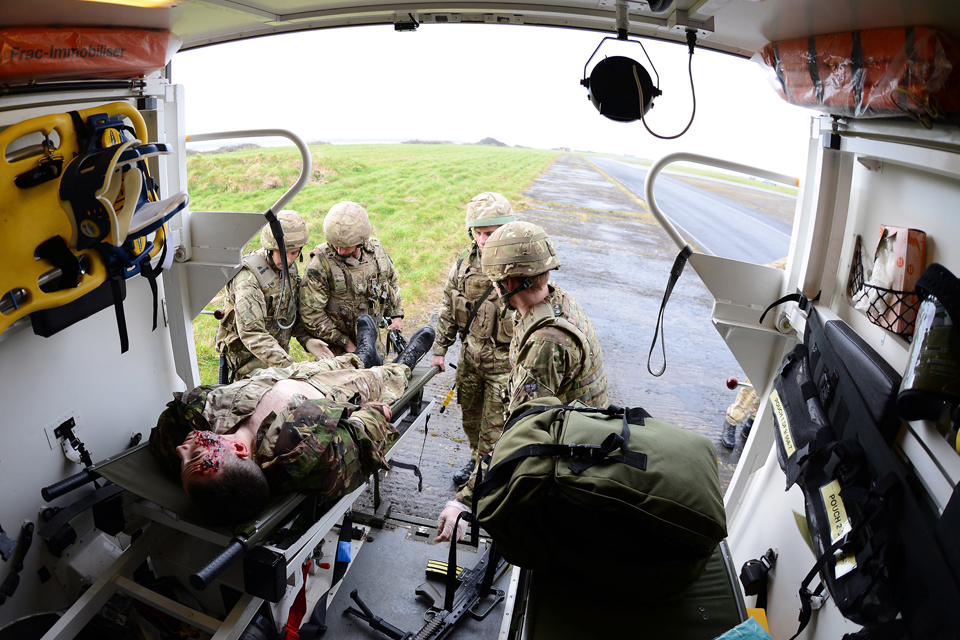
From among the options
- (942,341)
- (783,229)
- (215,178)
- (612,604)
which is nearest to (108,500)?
(612,604)

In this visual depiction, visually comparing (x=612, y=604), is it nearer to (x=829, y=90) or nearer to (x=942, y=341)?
(x=942, y=341)

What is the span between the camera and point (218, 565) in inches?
85.0

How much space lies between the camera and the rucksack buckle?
5.93ft

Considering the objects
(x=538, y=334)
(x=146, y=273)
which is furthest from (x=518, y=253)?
(x=146, y=273)

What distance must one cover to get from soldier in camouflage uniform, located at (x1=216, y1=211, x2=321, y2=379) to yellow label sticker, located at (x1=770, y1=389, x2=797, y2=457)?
9.83ft

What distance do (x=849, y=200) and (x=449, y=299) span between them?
264 cm

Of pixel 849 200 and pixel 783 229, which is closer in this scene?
pixel 849 200

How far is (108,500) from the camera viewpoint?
8.21 feet

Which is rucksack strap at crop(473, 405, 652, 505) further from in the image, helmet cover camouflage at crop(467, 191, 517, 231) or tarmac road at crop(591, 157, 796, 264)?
tarmac road at crop(591, 157, 796, 264)

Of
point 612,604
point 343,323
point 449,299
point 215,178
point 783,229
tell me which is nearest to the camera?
point 612,604

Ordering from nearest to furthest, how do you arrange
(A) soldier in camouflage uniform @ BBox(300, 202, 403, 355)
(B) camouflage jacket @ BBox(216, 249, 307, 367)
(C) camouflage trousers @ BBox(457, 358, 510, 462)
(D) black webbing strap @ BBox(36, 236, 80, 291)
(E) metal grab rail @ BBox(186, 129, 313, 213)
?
1. (D) black webbing strap @ BBox(36, 236, 80, 291)
2. (E) metal grab rail @ BBox(186, 129, 313, 213)
3. (B) camouflage jacket @ BBox(216, 249, 307, 367)
4. (C) camouflage trousers @ BBox(457, 358, 510, 462)
5. (A) soldier in camouflage uniform @ BBox(300, 202, 403, 355)

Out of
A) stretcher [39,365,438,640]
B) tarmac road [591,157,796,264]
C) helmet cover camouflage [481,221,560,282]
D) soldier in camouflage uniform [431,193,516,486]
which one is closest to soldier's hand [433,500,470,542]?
stretcher [39,365,438,640]

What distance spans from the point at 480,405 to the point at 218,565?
2531 mm

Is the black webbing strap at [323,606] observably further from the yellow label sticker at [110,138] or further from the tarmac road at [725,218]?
the tarmac road at [725,218]
